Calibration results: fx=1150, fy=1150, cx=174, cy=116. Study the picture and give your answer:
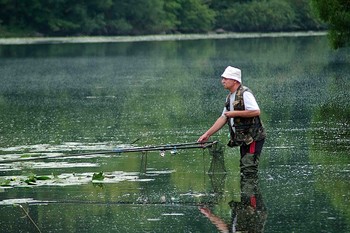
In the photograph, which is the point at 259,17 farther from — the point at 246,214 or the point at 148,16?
the point at 246,214

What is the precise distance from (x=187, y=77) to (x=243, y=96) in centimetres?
2798

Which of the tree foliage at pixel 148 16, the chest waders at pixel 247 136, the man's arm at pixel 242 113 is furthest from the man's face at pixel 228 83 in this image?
the tree foliage at pixel 148 16

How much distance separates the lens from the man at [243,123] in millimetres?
13570

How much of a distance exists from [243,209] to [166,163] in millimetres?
4192

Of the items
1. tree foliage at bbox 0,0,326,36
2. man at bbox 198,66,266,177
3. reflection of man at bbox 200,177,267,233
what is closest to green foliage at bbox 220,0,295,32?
tree foliage at bbox 0,0,326,36

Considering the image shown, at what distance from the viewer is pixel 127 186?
44.7 ft

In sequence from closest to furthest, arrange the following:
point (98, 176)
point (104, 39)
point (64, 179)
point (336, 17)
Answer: point (98, 176), point (64, 179), point (336, 17), point (104, 39)

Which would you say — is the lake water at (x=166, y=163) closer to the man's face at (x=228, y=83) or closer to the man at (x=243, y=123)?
the man at (x=243, y=123)

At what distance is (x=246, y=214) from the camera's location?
11.4 m

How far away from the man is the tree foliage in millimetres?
86377

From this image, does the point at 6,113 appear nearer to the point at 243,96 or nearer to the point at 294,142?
the point at 294,142

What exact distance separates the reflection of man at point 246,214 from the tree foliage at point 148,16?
87.6 metres

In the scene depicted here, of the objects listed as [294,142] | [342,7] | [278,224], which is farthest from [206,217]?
[342,7]

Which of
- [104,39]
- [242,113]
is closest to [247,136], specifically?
[242,113]
